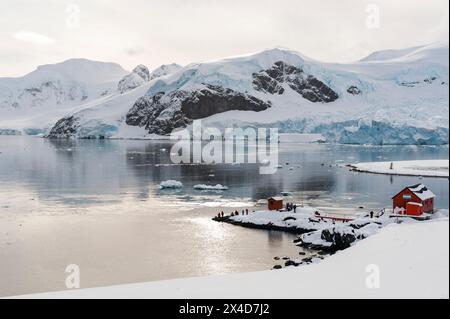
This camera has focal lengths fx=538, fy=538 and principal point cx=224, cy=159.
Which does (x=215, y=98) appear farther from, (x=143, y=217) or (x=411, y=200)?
(x=411, y=200)

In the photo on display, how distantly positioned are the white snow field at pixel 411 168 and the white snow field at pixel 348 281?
45630mm

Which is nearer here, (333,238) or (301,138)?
(333,238)

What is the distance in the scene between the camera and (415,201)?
122 feet

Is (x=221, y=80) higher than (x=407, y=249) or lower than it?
higher

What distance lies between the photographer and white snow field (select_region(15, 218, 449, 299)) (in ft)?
52.8

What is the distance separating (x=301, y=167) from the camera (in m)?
79.8

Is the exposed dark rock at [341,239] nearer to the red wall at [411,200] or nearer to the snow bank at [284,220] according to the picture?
the snow bank at [284,220]

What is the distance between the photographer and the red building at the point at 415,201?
121 feet

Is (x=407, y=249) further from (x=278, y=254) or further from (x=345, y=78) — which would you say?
(x=345, y=78)
